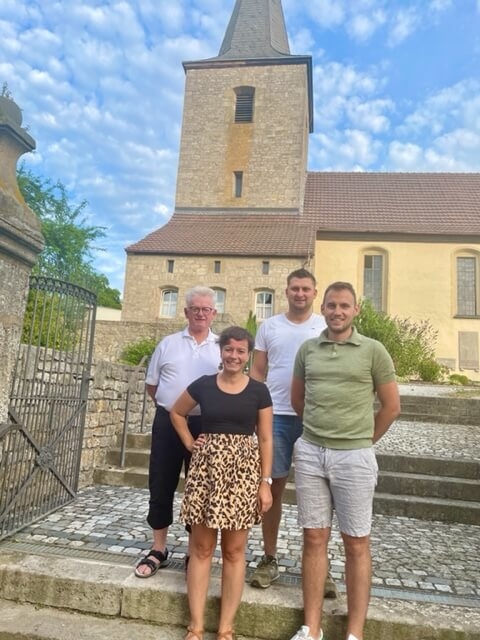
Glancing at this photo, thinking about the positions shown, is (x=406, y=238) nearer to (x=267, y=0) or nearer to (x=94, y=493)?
(x=267, y=0)

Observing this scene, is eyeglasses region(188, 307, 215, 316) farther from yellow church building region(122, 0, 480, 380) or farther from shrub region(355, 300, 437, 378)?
yellow church building region(122, 0, 480, 380)

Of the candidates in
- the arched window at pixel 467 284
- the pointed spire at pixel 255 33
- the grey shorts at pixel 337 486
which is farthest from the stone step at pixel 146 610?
the pointed spire at pixel 255 33

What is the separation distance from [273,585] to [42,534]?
2006 mm

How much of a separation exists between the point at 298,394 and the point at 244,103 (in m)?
27.0

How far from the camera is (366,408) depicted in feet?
8.35

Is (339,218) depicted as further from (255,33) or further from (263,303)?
(255,33)

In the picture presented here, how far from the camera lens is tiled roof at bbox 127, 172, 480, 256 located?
2358 cm

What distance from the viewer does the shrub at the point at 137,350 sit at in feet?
56.3

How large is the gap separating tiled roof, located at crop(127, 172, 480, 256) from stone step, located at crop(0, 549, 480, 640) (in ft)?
65.5

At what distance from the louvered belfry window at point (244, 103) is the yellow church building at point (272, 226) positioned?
2.9 inches

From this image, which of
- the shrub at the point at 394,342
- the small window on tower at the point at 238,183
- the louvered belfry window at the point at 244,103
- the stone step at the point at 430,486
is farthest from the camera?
the louvered belfry window at the point at 244,103

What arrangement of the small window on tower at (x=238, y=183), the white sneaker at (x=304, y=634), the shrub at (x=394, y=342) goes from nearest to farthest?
1. the white sneaker at (x=304, y=634)
2. the shrub at (x=394, y=342)
3. the small window on tower at (x=238, y=183)

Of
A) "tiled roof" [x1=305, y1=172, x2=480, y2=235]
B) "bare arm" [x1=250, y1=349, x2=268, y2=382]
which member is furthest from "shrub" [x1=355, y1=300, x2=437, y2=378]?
"bare arm" [x1=250, y1=349, x2=268, y2=382]

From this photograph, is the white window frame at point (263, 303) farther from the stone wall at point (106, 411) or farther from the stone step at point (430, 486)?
the stone step at point (430, 486)
